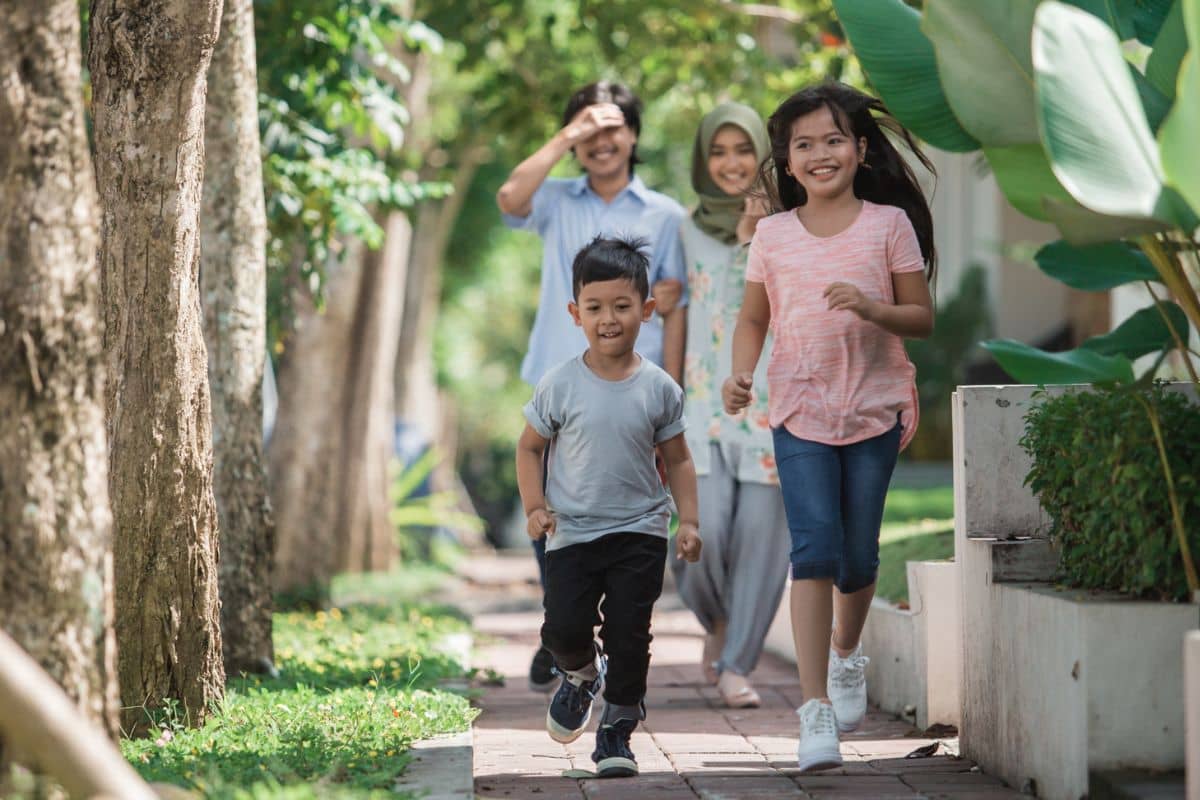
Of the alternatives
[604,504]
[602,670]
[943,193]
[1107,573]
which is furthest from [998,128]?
[943,193]

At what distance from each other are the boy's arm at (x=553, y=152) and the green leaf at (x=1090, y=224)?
9.96 ft

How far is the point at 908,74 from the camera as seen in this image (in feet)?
16.0

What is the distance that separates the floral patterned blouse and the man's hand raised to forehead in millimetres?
533

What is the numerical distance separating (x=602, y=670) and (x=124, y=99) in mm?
2345

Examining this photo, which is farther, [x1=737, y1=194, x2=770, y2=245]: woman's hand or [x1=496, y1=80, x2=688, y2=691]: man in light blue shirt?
[x1=496, y1=80, x2=688, y2=691]: man in light blue shirt

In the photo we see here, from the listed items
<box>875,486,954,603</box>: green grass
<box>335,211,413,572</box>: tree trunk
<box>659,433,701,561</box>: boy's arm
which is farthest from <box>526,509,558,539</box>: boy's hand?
<box>335,211,413,572</box>: tree trunk

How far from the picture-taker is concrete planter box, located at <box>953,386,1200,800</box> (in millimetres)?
4129

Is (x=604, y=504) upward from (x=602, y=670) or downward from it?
upward

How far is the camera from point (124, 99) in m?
5.33

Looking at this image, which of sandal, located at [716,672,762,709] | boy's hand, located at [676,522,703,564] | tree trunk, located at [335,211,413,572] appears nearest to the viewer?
boy's hand, located at [676,522,703,564]

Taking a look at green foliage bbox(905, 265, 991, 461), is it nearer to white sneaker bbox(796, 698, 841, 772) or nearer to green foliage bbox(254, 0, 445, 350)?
green foliage bbox(254, 0, 445, 350)

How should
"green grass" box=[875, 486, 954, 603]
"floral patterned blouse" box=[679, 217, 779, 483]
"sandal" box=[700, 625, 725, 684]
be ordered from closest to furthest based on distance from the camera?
"floral patterned blouse" box=[679, 217, 779, 483] < "sandal" box=[700, 625, 725, 684] < "green grass" box=[875, 486, 954, 603]

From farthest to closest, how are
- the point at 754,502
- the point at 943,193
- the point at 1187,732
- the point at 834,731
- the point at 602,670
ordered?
1. the point at 943,193
2. the point at 754,502
3. the point at 602,670
4. the point at 834,731
5. the point at 1187,732

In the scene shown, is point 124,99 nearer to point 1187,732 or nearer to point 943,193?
point 1187,732
